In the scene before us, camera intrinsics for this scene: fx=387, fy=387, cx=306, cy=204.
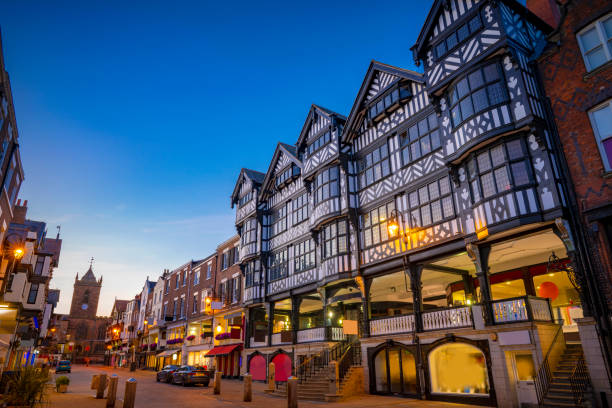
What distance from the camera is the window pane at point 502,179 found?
14341 millimetres

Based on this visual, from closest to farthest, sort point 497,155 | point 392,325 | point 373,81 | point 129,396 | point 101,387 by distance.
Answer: point 129,396 < point 497,155 < point 101,387 < point 392,325 < point 373,81

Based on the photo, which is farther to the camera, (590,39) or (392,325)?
(392,325)

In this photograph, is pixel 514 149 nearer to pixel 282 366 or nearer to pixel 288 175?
pixel 288 175

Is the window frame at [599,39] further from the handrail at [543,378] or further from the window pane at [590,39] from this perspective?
the handrail at [543,378]

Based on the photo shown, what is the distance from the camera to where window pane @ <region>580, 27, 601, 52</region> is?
13862mm

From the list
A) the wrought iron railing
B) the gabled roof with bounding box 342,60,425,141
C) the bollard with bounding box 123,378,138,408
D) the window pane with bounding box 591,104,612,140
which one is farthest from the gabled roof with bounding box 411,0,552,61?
the bollard with bounding box 123,378,138,408

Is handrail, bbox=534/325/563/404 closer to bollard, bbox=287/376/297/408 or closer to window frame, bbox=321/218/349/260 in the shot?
bollard, bbox=287/376/297/408

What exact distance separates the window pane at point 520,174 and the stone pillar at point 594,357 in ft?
16.0

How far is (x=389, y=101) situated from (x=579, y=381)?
1498cm

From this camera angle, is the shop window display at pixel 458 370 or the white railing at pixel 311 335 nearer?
the shop window display at pixel 458 370

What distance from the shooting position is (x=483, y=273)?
15.2 metres

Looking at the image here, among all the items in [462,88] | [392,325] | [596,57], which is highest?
Answer: [462,88]

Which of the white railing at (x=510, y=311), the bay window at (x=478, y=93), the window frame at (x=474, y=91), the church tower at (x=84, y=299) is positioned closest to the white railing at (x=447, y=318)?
the white railing at (x=510, y=311)

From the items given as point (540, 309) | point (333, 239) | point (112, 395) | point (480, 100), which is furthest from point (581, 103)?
point (112, 395)
